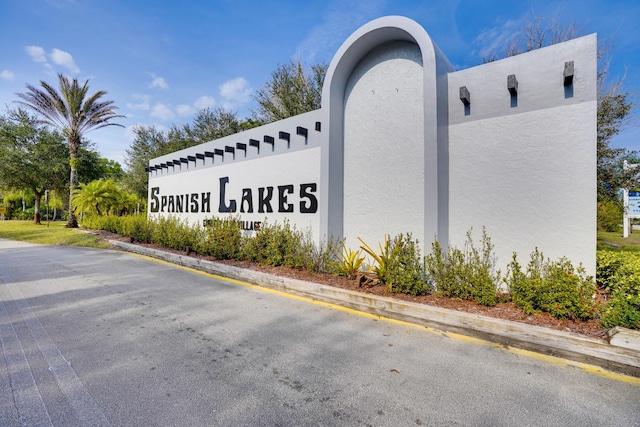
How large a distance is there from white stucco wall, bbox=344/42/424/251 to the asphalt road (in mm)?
2804

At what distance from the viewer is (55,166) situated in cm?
2611

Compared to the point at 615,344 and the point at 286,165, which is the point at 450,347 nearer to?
the point at 615,344

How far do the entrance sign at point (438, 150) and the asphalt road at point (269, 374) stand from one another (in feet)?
8.58

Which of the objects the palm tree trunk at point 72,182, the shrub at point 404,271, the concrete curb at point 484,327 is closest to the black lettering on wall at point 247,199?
the concrete curb at point 484,327

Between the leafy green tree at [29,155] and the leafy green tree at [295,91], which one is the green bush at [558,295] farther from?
the leafy green tree at [29,155]

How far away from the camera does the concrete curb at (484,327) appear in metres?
3.14

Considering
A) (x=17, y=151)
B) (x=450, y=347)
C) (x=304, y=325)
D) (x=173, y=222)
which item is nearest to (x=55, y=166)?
(x=17, y=151)

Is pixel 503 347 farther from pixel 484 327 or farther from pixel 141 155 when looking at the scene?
pixel 141 155

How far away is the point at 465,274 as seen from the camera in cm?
489

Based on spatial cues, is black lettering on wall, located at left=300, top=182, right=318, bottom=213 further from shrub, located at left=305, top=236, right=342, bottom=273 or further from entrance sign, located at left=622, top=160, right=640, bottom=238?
entrance sign, located at left=622, top=160, right=640, bottom=238

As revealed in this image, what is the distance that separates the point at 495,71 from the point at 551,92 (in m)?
1.05

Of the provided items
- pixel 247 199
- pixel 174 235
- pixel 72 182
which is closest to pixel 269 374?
pixel 247 199

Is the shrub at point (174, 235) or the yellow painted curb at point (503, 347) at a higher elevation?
the shrub at point (174, 235)

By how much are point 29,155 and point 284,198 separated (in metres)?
29.1
